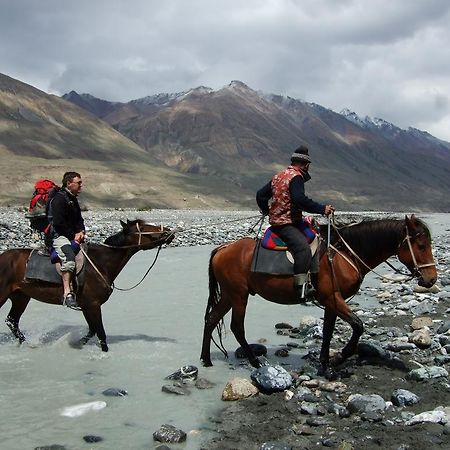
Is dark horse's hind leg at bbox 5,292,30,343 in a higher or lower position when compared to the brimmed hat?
lower

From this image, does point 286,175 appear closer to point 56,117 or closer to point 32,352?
point 32,352

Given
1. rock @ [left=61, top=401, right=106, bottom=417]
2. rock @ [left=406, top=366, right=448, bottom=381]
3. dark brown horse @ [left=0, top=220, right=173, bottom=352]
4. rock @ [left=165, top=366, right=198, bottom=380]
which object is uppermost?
dark brown horse @ [left=0, top=220, right=173, bottom=352]

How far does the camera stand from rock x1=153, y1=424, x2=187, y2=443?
6051mm

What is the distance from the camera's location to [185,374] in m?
8.04

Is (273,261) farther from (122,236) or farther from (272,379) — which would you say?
(122,236)

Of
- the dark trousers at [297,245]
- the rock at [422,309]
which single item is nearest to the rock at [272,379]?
the dark trousers at [297,245]

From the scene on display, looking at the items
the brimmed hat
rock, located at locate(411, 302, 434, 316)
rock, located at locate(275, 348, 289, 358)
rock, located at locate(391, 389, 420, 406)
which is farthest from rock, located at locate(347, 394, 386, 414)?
rock, located at locate(411, 302, 434, 316)

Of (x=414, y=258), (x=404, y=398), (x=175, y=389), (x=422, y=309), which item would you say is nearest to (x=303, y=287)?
(x=414, y=258)

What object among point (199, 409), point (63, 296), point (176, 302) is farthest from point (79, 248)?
point (176, 302)

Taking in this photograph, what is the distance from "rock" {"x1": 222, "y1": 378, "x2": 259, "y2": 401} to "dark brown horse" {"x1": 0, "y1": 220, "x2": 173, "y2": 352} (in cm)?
311

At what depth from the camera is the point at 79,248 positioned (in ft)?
31.5

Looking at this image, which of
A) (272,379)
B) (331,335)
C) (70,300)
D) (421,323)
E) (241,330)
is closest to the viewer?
(272,379)

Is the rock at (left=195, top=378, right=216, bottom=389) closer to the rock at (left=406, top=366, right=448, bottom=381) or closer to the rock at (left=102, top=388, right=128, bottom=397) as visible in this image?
the rock at (left=102, top=388, right=128, bottom=397)

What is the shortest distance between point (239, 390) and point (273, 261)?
207 centimetres
